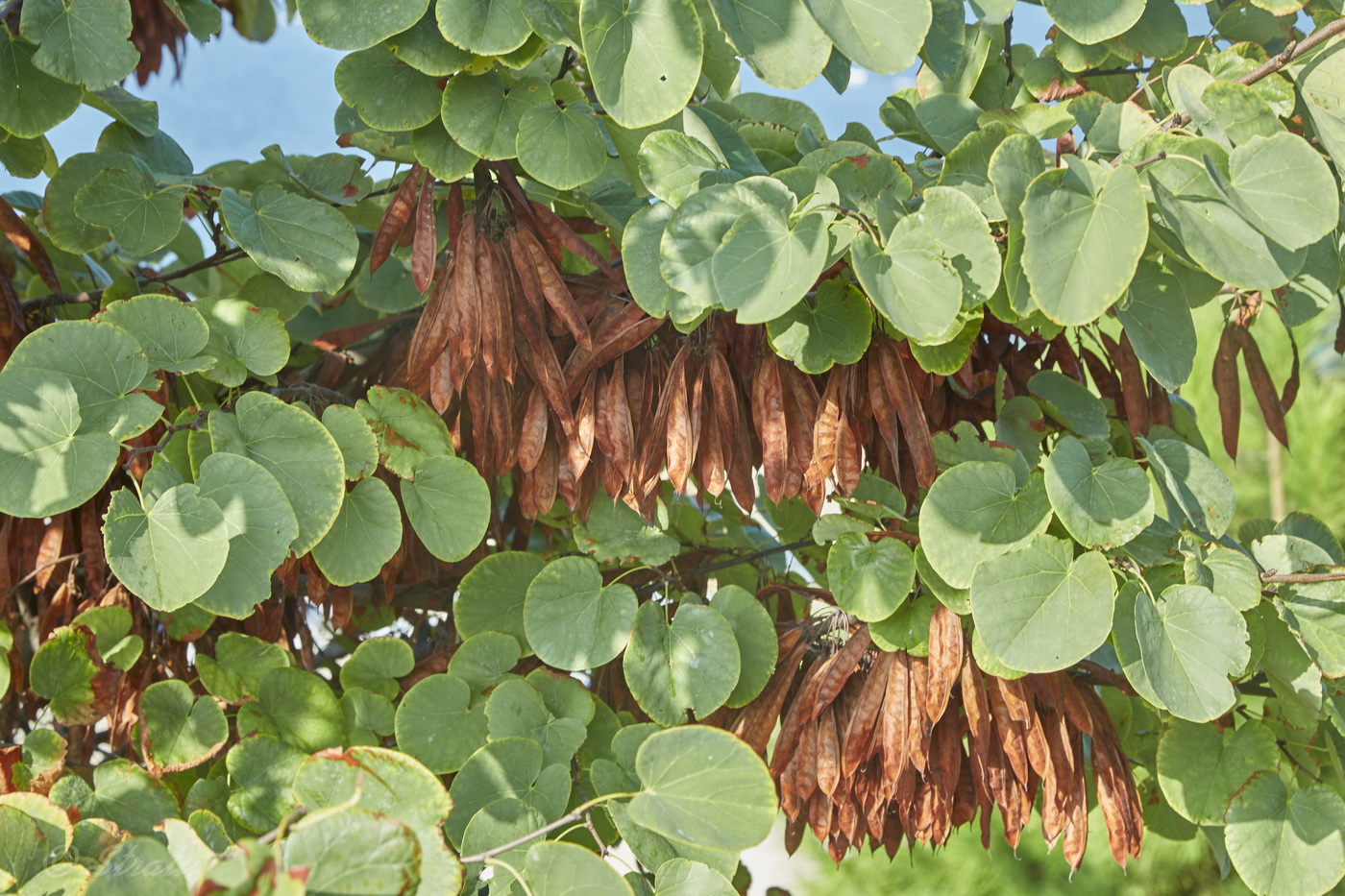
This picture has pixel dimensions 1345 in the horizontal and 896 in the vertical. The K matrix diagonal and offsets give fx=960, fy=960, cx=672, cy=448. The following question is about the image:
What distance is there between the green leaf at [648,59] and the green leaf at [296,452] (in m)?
0.27

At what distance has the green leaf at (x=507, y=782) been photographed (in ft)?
2.02

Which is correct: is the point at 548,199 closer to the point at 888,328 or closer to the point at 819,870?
the point at 888,328

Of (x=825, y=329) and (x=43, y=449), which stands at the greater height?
(x=43, y=449)

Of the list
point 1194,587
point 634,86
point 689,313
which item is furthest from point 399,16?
point 1194,587

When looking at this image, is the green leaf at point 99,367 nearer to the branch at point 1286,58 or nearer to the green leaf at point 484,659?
the green leaf at point 484,659

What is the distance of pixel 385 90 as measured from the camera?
64cm

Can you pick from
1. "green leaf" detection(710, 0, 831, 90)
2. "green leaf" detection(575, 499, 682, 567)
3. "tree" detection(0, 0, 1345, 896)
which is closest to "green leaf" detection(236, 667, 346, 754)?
"tree" detection(0, 0, 1345, 896)

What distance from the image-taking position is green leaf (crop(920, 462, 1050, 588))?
591mm

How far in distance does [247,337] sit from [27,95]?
25cm

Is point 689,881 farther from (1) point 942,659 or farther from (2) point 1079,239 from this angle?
(2) point 1079,239

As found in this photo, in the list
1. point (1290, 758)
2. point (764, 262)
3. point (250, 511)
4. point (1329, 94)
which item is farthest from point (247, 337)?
point (1290, 758)

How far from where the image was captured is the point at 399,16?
0.57 metres

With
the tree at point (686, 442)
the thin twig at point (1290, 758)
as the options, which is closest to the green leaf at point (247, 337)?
the tree at point (686, 442)

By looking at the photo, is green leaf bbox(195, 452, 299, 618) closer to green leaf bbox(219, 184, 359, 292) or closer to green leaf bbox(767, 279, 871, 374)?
green leaf bbox(219, 184, 359, 292)
